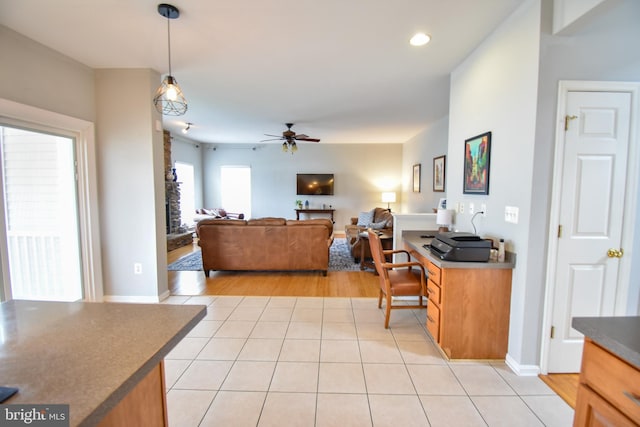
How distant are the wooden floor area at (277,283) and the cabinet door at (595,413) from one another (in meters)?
2.55

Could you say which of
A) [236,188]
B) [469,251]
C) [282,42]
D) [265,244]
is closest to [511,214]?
[469,251]

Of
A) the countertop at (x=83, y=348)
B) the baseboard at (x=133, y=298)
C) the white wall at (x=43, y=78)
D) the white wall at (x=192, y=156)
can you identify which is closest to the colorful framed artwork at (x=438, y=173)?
the baseboard at (x=133, y=298)

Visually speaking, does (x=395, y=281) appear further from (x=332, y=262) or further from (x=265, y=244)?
(x=332, y=262)

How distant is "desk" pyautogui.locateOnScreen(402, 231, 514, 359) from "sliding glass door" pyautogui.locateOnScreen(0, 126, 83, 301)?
3.64m

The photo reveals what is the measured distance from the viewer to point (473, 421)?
1621 mm

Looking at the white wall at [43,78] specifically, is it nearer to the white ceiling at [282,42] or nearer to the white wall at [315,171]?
the white ceiling at [282,42]

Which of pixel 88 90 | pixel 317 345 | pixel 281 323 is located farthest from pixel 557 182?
pixel 88 90

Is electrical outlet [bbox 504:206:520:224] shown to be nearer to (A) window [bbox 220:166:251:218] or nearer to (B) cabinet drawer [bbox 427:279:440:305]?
(B) cabinet drawer [bbox 427:279:440:305]

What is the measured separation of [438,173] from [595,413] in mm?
4675

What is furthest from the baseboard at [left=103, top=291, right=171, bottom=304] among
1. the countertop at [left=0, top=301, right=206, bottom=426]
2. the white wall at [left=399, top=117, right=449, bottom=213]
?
the white wall at [left=399, top=117, right=449, bottom=213]

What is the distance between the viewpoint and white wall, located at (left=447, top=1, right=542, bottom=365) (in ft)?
6.29

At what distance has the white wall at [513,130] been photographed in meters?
1.92

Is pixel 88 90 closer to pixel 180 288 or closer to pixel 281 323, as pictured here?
pixel 180 288

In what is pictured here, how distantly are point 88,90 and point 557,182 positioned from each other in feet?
14.5
